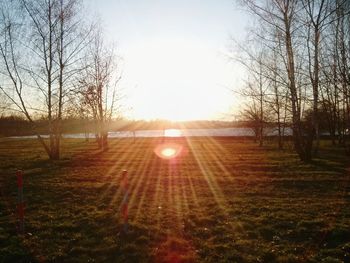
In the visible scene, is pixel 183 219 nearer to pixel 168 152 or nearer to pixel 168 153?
pixel 168 153

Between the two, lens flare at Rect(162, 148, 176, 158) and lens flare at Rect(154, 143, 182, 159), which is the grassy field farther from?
lens flare at Rect(162, 148, 176, 158)

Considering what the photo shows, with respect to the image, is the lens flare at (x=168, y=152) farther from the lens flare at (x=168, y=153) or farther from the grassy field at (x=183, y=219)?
the grassy field at (x=183, y=219)

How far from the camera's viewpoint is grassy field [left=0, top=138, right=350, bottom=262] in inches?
245

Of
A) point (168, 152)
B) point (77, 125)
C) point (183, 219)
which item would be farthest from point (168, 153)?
point (77, 125)

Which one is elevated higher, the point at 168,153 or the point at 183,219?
the point at 168,153

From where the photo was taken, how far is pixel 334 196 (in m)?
10.5

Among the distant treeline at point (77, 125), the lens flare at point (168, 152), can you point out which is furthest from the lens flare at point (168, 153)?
the distant treeline at point (77, 125)

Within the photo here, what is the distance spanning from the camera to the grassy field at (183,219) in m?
6.22

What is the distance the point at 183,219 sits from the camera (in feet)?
27.1

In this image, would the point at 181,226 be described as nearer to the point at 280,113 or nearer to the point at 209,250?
the point at 209,250

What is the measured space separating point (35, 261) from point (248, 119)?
1548 centimetres

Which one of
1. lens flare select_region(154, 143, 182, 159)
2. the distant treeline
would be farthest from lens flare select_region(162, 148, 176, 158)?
the distant treeline

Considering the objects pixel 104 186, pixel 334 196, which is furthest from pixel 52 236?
pixel 334 196

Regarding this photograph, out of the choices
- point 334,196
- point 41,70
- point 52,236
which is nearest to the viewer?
point 52,236
